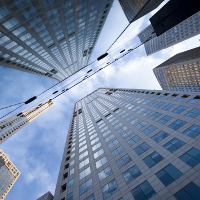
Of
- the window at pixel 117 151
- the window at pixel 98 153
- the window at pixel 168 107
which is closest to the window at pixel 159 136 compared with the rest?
the window at pixel 117 151

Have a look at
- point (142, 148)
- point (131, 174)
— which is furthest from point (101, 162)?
point (142, 148)

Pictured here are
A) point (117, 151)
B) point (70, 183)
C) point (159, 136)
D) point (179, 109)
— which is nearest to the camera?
point (159, 136)

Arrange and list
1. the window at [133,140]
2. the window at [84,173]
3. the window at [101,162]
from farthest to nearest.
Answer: the window at [133,140]
the window at [101,162]
the window at [84,173]

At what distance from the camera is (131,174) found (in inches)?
936

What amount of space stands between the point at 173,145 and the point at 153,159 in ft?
14.8

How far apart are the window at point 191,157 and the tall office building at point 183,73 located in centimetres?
12101

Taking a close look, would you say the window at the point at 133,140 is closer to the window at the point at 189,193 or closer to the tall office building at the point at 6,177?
the window at the point at 189,193

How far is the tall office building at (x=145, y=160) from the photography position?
766 inches

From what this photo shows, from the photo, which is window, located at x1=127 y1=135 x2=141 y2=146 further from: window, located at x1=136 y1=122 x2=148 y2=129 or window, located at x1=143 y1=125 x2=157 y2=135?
window, located at x1=136 y1=122 x2=148 y2=129

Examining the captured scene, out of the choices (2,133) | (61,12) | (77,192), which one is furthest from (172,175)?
(2,133)

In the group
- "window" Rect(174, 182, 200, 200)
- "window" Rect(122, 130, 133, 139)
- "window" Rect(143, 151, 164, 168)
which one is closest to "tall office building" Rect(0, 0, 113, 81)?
"window" Rect(122, 130, 133, 139)

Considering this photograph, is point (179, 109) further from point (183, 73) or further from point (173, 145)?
point (183, 73)

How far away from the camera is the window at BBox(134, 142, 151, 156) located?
27.6 meters

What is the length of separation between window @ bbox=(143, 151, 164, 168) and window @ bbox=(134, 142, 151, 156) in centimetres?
216
